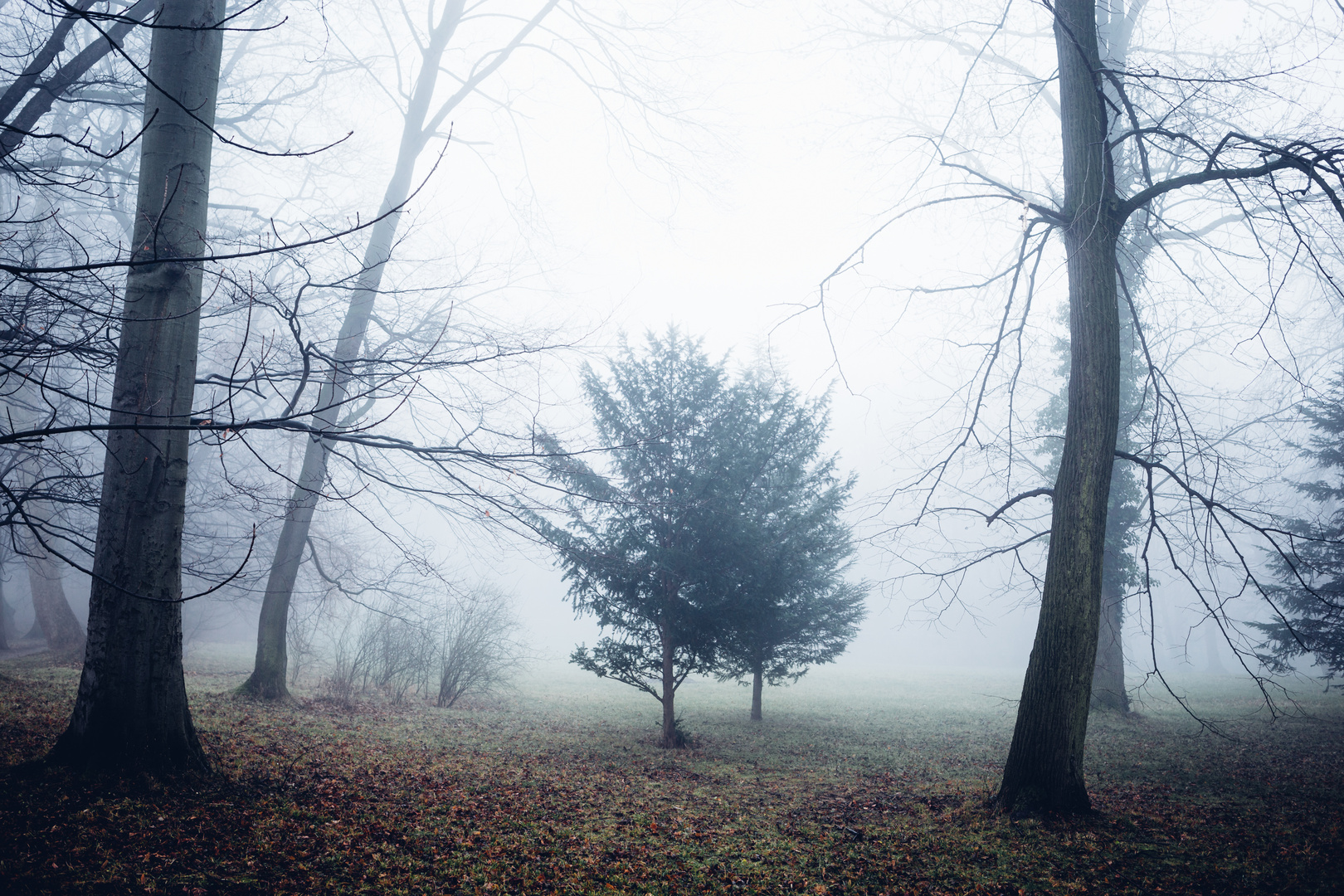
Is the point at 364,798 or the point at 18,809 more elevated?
the point at 18,809

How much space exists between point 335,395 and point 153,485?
17.2 feet

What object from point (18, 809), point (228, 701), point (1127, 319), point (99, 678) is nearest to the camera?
point (18, 809)

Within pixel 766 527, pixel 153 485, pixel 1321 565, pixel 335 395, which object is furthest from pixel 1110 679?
pixel 153 485

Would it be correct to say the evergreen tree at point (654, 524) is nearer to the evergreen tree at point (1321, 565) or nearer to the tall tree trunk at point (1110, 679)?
the tall tree trunk at point (1110, 679)

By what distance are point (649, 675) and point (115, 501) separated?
6670mm

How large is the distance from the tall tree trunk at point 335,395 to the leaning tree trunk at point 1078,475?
25.5 ft

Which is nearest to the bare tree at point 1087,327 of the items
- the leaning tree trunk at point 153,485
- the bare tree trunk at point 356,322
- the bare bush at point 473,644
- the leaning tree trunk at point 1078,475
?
the leaning tree trunk at point 1078,475

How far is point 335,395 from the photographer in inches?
352

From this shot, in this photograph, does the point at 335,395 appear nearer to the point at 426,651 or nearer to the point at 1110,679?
the point at 426,651

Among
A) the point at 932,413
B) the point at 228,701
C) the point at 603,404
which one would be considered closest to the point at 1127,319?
the point at 932,413

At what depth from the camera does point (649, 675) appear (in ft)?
29.9

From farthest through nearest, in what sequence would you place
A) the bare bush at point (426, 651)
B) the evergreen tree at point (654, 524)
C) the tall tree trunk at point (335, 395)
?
1. the bare bush at point (426, 651)
2. the tall tree trunk at point (335, 395)
3. the evergreen tree at point (654, 524)

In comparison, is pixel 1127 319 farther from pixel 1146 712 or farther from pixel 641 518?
pixel 641 518

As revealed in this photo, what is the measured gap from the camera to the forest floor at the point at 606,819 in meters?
3.25
